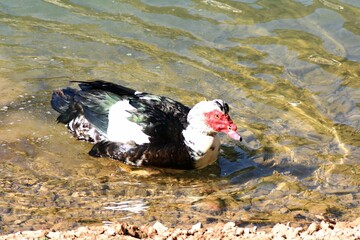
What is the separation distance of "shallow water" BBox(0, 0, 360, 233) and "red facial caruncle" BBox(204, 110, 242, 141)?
1.50ft

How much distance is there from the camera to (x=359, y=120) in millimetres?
7543

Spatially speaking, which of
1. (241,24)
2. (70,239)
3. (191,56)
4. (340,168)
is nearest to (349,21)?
(241,24)

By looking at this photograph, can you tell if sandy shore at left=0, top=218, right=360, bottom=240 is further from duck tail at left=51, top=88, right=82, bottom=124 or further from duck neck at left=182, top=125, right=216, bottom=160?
duck tail at left=51, top=88, right=82, bottom=124

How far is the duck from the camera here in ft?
21.3

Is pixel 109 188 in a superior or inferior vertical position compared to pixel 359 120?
inferior

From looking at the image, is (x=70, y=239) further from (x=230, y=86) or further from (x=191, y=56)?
(x=191, y=56)

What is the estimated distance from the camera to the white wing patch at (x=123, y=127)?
6594 mm

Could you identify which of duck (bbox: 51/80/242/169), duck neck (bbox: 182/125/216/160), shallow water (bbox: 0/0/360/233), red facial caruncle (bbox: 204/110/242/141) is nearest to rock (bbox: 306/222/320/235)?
shallow water (bbox: 0/0/360/233)

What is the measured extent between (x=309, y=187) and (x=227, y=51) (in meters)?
3.37

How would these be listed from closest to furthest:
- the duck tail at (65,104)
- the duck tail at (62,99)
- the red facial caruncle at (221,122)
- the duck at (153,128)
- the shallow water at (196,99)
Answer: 1. the shallow water at (196,99)
2. the red facial caruncle at (221,122)
3. the duck at (153,128)
4. the duck tail at (65,104)
5. the duck tail at (62,99)

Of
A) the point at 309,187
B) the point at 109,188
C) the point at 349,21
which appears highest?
the point at 349,21

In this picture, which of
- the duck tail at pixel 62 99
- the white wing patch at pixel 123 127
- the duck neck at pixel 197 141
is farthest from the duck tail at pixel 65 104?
the duck neck at pixel 197 141

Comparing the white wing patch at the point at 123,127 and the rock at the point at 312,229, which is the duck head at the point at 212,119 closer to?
the white wing patch at the point at 123,127

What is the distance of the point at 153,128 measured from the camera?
6.51 metres
